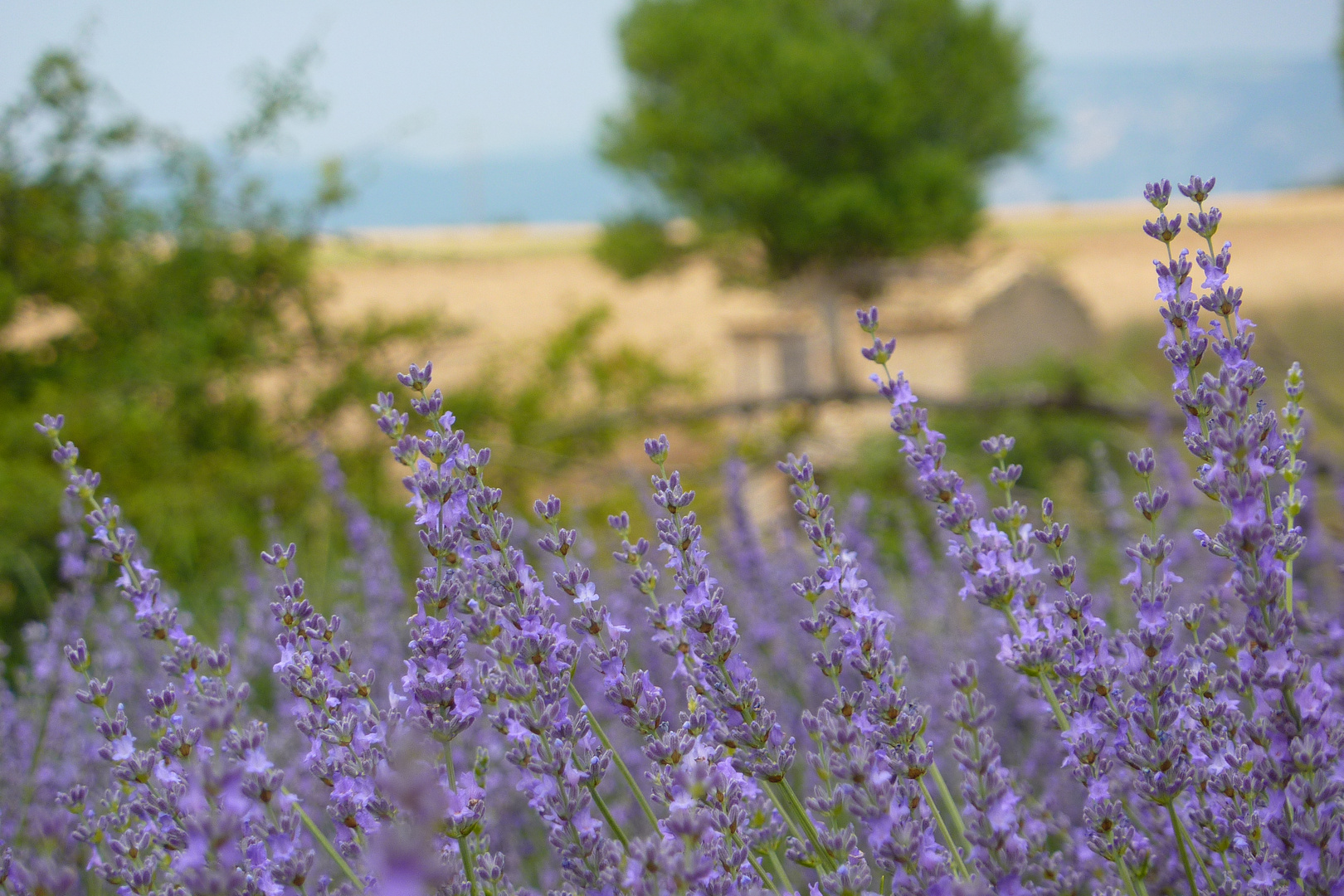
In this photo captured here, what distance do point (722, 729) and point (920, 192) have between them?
8.36 metres

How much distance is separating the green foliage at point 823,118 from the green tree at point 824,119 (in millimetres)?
14

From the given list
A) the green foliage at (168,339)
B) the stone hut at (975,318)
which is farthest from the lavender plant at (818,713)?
the stone hut at (975,318)

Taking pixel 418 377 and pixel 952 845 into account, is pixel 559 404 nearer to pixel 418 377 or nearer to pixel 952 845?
pixel 418 377

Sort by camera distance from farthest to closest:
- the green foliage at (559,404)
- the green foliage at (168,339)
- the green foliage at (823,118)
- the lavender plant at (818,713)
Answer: the green foliage at (823,118)
the green foliage at (559,404)
the green foliage at (168,339)
the lavender plant at (818,713)

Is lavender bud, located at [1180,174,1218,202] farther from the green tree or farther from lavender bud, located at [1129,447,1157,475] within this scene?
the green tree

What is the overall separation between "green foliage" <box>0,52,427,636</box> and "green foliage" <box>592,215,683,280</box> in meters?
5.29

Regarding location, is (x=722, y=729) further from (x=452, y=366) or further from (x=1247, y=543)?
(x=452, y=366)

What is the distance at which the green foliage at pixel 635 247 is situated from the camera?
959 centimetres

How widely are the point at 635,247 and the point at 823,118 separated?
1.99 metres

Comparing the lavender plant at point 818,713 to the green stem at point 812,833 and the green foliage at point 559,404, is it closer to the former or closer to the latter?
the green stem at point 812,833

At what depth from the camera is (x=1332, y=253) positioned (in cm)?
1404

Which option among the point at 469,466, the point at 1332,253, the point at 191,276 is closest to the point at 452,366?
the point at 191,276

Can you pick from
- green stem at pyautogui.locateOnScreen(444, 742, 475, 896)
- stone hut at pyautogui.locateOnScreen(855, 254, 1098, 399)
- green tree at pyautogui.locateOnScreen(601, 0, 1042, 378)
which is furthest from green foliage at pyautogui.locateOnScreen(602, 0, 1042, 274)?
green stem at pyautogui.locateOnScreen(444, 742, 475, 896)

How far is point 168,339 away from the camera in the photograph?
3857 millimetres
